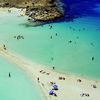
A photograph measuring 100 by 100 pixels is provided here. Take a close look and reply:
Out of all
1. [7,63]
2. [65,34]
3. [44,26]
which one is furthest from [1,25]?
[7,63]

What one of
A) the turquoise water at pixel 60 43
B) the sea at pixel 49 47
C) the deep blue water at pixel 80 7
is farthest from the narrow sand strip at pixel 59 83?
the deep blue water at pixel 80 7

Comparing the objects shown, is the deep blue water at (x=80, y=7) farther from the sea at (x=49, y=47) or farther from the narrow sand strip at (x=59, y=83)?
the narrow sand strip at (x=59, y=83)

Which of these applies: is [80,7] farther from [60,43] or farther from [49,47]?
[49,47]

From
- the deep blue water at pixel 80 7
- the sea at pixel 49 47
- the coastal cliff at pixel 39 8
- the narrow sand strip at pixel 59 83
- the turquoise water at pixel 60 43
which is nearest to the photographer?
the narrow sand strip at pixel 59 83

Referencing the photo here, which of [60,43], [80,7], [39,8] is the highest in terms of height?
[39,8]

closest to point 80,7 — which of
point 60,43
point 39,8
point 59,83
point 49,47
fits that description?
point 39,8

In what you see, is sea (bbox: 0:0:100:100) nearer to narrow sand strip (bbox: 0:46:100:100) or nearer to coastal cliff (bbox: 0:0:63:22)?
narrow sand strip (bbox: 0:46:100:100)

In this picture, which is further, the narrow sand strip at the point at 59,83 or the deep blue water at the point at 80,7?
the deep blue water at the point at 80,7

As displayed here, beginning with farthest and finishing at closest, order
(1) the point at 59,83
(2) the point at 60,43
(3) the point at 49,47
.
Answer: (2) the point at 60,43
(3) the point at 49,47
(1) the point at 59,83
